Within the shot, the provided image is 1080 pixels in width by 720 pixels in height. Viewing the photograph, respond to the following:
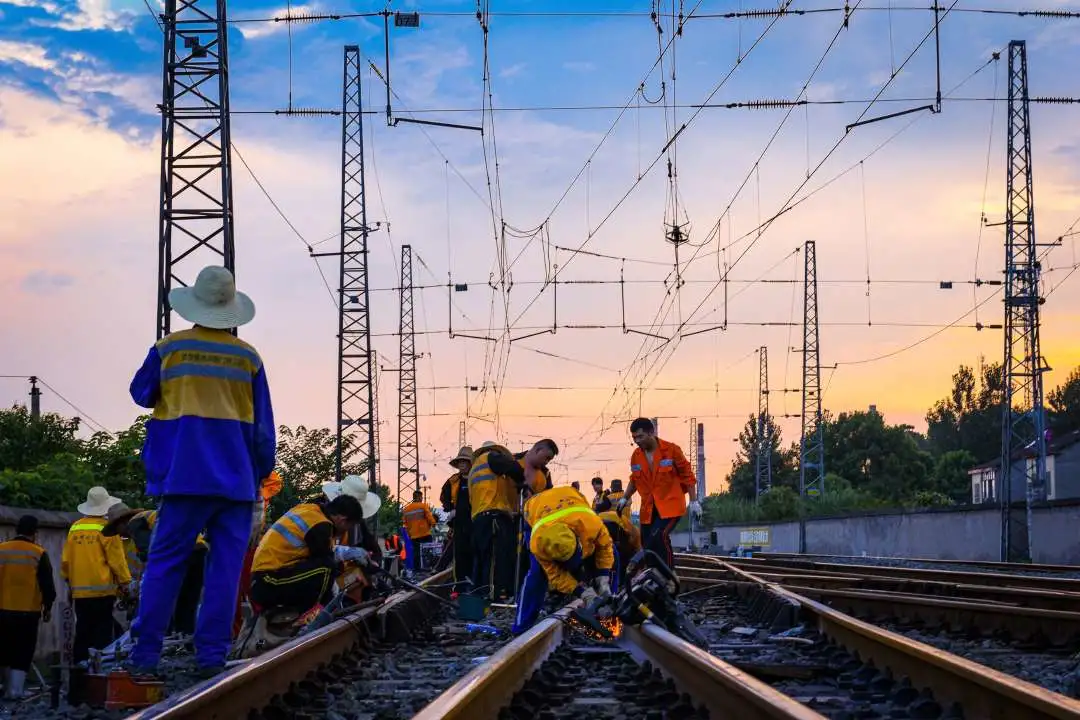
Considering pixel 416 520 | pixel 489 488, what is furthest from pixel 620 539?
pixel 416 520

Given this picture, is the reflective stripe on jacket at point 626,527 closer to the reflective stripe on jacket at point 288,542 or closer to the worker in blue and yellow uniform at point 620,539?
the worker in blue and yellow uniform at point 620,539

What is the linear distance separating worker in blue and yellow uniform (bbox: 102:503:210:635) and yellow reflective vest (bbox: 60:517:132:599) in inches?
4.0

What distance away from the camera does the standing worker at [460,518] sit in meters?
15.0

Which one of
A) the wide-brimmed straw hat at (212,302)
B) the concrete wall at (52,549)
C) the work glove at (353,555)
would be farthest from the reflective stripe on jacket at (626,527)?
the wide-brimmed straw hat at (212,302)

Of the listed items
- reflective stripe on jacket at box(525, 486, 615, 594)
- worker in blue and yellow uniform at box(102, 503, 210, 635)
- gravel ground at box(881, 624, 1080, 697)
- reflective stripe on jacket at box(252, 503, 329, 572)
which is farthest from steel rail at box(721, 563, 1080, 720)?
worker in blue and yellow uniform at box(102, 503, 210, 635)

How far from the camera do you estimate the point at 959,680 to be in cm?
527

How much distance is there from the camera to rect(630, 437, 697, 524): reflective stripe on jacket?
12.9 m

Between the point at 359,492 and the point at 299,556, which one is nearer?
the point at 299,556

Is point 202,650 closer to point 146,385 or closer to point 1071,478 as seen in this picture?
point 146,385

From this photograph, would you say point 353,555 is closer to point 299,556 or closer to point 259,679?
point 299,556

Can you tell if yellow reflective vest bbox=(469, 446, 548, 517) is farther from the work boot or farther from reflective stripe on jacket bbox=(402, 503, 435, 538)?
reflective stripe on jacket bbox=(402, 503, 435, 538)

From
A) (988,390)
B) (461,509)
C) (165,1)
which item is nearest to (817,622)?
(461,509)

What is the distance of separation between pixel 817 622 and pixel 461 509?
6.24 m

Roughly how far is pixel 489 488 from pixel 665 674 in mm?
7187
